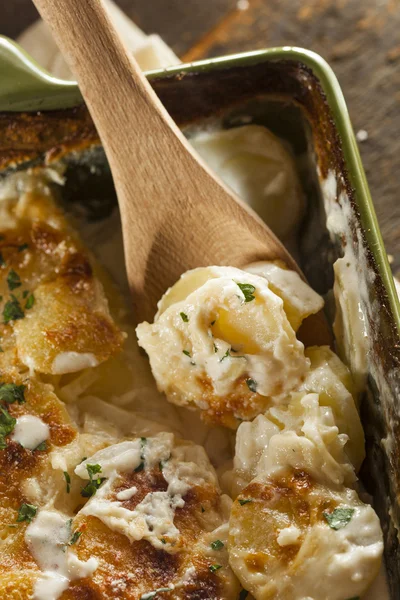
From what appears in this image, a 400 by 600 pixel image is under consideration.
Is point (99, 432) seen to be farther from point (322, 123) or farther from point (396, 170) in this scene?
point (396, 170)

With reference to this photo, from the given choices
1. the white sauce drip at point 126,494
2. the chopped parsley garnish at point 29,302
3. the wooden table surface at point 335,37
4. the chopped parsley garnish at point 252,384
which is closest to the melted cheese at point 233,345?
the chopped parsley garnish at point 252,384

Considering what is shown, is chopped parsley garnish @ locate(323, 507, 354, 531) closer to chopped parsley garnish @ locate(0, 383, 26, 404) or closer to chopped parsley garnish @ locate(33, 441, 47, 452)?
chopped parsley garnish @ locate(33, 441, 47, 452)

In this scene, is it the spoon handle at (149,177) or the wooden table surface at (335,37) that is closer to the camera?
the spoon handle at (149,177)

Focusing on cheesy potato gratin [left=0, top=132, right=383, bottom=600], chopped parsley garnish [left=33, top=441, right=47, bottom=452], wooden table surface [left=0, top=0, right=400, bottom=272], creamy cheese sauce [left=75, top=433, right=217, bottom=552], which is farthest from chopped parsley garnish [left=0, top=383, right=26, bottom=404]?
wooden table surface [left=0, top=0, right=400, bottom=272]

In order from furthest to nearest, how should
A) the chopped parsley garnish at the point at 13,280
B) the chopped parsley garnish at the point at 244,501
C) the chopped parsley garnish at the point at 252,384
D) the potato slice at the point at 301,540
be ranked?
the chopped parsley garnish at the point at 13,280 < the chopped parsley garnish at the point at 252,384 < the chopped parsley garnish at the point at 244,501 < the potato slice at the point at 301,540

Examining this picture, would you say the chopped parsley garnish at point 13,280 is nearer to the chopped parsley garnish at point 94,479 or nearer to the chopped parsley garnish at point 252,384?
the chopped parsley garnish at point 94,479

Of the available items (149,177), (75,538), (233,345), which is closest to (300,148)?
(149,177)

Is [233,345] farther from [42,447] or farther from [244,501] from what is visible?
[42,447]
